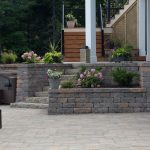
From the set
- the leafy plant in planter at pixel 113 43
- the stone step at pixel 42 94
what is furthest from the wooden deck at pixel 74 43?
the stone step at pixel 42 94

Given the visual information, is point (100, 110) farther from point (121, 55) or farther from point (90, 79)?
point (121, 55)

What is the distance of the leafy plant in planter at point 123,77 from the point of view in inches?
530

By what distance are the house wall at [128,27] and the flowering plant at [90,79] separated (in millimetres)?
6458

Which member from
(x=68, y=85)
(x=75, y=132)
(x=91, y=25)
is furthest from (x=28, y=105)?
(x=75, y=132)

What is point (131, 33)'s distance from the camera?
2003cm

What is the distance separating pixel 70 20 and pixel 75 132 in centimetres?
1257

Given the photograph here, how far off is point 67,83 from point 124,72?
1.57 m

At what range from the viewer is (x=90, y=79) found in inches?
524

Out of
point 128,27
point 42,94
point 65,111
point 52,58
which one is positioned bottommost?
point 65,111

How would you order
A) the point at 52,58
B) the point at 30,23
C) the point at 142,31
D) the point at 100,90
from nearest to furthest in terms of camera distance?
the point at 100,90, the point at 52,58, the point at 142,31, the point at 30,23

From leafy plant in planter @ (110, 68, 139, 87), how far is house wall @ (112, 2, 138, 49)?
6.32 metres

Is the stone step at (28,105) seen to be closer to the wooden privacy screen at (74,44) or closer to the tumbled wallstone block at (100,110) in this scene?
the tumbled wallstone block at (100,110)

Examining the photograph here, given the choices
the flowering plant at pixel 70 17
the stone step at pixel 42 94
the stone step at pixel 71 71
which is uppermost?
the flowering plant at pixel 70 17

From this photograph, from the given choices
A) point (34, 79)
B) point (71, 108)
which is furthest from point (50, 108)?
point (34, 79)
